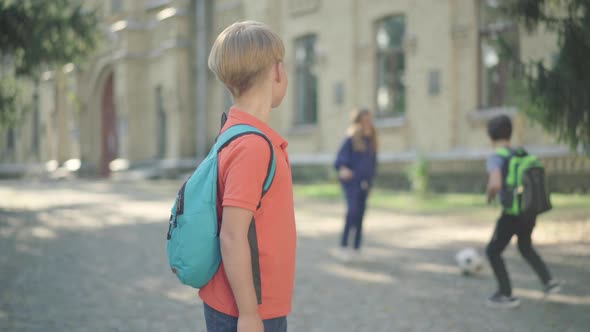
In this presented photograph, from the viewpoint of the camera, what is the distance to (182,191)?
6.42ft

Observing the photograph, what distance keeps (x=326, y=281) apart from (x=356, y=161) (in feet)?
5.86

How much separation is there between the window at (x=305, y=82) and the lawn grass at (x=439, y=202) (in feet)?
13.1

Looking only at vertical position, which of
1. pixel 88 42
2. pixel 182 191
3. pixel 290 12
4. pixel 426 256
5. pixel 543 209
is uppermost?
pixel 290 12

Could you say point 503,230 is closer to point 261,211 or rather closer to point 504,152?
point 504,152

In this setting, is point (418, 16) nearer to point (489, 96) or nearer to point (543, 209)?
point (489, 96)

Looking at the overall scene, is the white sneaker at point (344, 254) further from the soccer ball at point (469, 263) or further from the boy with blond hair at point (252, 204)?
the boy with blond hair at point (252, 204)

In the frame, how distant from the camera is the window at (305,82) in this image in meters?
19.4

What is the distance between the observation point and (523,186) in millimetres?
4703

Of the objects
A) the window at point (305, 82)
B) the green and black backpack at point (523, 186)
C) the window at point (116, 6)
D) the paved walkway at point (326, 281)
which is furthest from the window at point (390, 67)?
the window at point (116, 6)

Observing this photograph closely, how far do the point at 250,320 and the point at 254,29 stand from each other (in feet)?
2.93

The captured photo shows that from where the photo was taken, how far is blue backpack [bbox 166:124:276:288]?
1850 millimetres

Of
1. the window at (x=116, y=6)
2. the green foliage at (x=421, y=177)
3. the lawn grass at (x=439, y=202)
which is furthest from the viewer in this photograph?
the window at (x=116, y=6)

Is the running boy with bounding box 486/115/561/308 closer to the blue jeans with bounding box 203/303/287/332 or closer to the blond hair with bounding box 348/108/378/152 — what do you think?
the blond hair with bounding box 348/108/378/152

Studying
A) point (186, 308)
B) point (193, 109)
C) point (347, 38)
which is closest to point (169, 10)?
point (193, 109)
